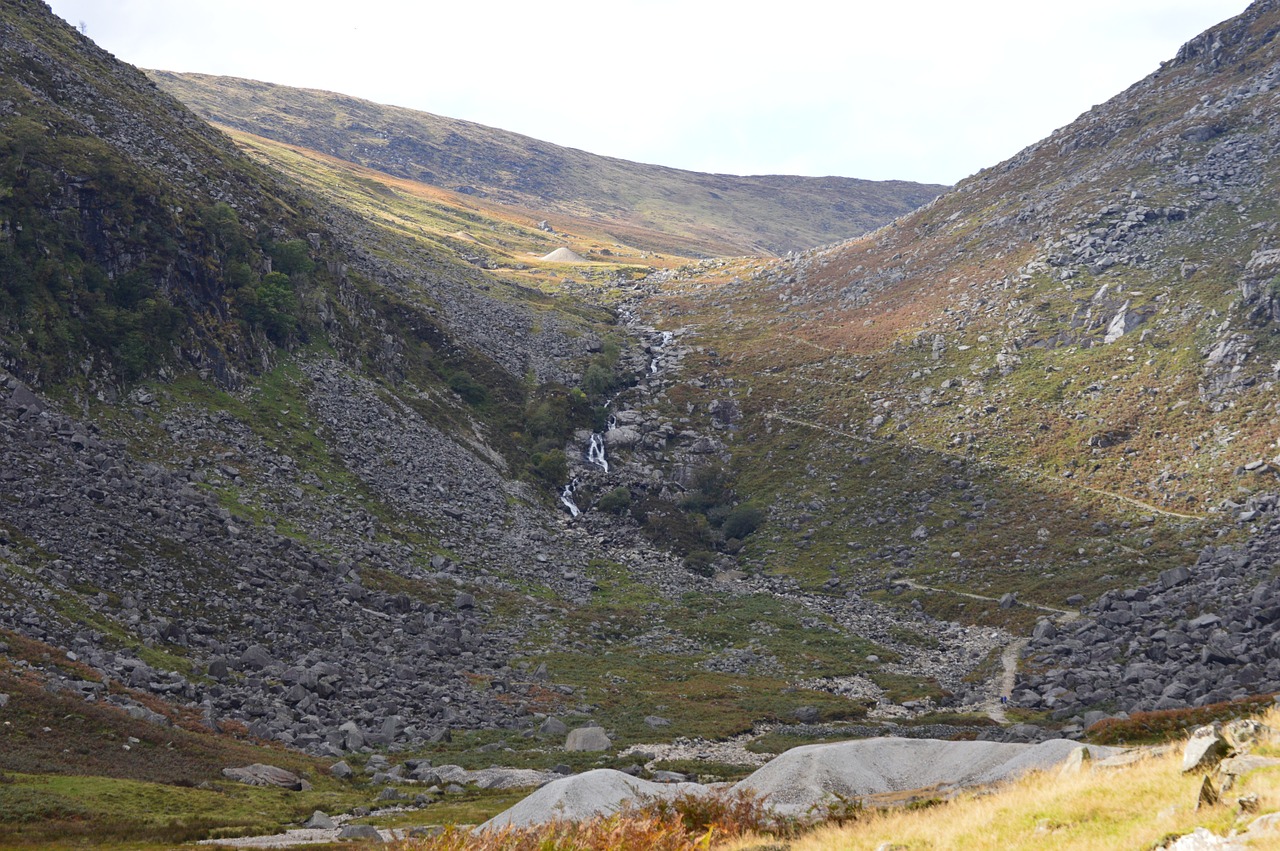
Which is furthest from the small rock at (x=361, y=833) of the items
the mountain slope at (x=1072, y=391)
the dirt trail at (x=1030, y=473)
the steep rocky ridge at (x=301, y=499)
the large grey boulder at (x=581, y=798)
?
the dirt trail at (x=1030, y=473)

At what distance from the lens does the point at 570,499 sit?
315 ft

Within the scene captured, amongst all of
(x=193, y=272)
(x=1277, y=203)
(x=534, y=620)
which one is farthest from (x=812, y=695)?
(x=1277, y=203)

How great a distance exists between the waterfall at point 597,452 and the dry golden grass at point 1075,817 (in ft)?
263

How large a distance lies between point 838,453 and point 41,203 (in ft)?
253

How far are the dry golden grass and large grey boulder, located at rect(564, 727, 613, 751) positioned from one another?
90.8 ft

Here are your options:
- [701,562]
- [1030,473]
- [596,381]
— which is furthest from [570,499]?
[1030,473]

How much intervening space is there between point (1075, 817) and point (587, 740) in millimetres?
34430

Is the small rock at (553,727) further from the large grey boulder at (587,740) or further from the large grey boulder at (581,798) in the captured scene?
the large grey boulder at (581,798)

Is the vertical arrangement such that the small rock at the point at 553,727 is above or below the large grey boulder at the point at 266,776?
below

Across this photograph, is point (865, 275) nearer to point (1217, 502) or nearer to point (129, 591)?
point (1217, 502)

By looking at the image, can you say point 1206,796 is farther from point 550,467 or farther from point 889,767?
point 550,467

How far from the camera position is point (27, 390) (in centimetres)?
5844

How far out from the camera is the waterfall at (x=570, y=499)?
94.2m

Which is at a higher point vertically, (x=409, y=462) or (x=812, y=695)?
(x=409, y=462)
